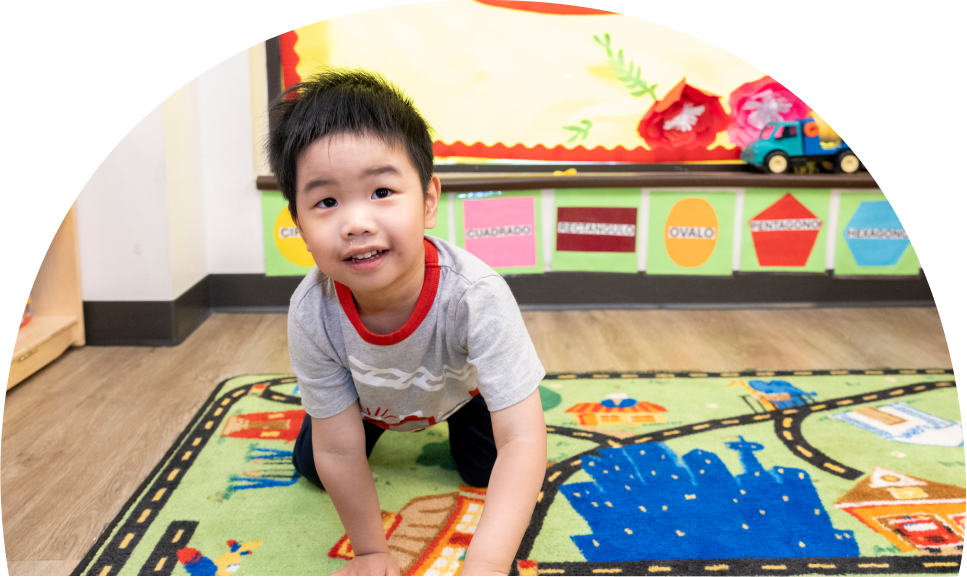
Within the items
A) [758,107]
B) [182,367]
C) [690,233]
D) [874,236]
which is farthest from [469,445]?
[874,236]

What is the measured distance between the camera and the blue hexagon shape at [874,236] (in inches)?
81.5

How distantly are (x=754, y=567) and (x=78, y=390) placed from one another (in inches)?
52.4

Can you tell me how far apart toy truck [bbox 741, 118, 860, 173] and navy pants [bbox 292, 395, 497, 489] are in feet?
4.64

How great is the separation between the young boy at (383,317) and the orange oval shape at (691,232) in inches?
51.0

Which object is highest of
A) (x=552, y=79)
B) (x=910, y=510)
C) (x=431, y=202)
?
(x=552, y=79)

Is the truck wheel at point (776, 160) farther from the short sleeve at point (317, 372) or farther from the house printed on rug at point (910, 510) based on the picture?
the short sleeve at point (317, 372)

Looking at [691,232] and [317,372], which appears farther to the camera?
[691,232]

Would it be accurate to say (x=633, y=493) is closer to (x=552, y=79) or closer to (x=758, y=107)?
(x=552, y=79)

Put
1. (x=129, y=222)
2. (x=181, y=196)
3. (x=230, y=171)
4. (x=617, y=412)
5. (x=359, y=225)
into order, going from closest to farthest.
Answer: (x=359, y=225) → (x=617, y=412) → (x=129, y=222) → (x=181, y=196) → (x=230, y=171)

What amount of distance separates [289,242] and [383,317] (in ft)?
4.22

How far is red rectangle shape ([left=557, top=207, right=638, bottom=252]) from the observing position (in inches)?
81.8

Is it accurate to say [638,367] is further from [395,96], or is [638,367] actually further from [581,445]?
[395,96]

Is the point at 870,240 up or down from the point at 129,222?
down

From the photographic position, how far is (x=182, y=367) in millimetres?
1590
